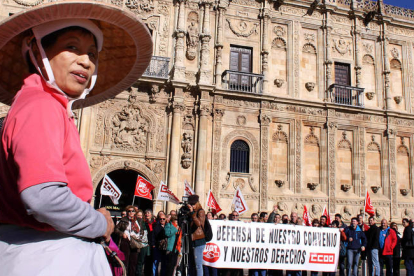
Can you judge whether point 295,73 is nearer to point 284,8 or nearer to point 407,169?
point 284,8

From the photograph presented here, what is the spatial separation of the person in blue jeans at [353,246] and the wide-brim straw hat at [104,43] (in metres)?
9.54

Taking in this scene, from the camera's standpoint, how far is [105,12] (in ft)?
6.36

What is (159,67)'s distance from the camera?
1745cm

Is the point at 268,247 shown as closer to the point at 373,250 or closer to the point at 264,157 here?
the point at 373,250

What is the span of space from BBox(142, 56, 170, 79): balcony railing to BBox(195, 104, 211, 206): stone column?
2.18 meters

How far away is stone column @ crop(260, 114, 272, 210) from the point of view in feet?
57.9

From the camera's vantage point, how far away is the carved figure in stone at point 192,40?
1812cm

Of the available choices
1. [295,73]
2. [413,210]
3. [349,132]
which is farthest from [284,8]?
[413,210]

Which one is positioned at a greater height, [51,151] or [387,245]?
[51,151]

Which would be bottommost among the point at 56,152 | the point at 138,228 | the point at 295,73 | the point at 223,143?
the point at 138,228

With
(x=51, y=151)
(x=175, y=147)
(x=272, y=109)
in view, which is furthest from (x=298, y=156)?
(x=51, y=151)

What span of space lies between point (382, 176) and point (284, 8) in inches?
382

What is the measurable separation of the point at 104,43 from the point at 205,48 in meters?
16.2

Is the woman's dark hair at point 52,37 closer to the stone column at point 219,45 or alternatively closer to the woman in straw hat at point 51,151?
the woman in straw hat at point 51,151
